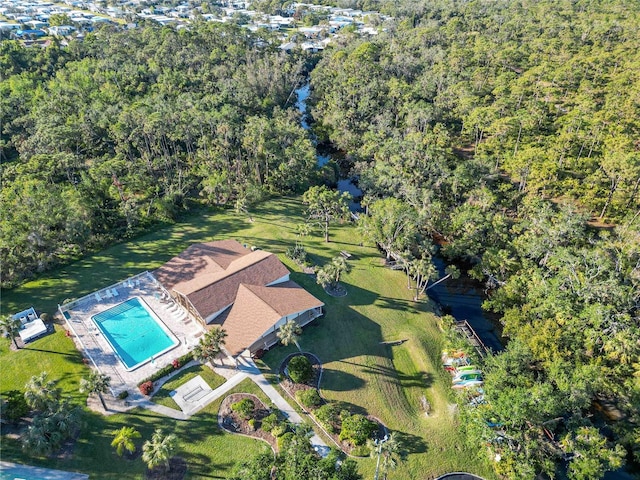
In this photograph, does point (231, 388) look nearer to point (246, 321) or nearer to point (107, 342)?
point (246, 321)

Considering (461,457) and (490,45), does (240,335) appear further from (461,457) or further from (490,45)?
(490,45)

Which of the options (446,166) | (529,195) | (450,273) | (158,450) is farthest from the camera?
(446,166)

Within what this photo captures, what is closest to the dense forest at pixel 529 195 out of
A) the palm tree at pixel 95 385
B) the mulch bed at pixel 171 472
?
the mulch bed at pixel 171 472

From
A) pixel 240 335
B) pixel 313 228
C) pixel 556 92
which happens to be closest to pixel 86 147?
pixel 313 228

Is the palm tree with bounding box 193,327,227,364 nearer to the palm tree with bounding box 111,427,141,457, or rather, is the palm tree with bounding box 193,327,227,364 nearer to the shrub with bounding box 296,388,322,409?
the palm tree with bounding box 111,427,141,457

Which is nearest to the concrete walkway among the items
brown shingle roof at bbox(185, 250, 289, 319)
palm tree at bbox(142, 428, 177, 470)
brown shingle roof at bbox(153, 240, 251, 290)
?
palm tree at bbox(142, 428, 177, 470)

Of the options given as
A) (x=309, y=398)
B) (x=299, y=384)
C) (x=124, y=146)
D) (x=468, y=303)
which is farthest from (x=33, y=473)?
(x=124, y=146)

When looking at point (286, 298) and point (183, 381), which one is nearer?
point (183, 381)

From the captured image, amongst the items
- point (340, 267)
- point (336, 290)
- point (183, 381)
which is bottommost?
point (183, 381)
